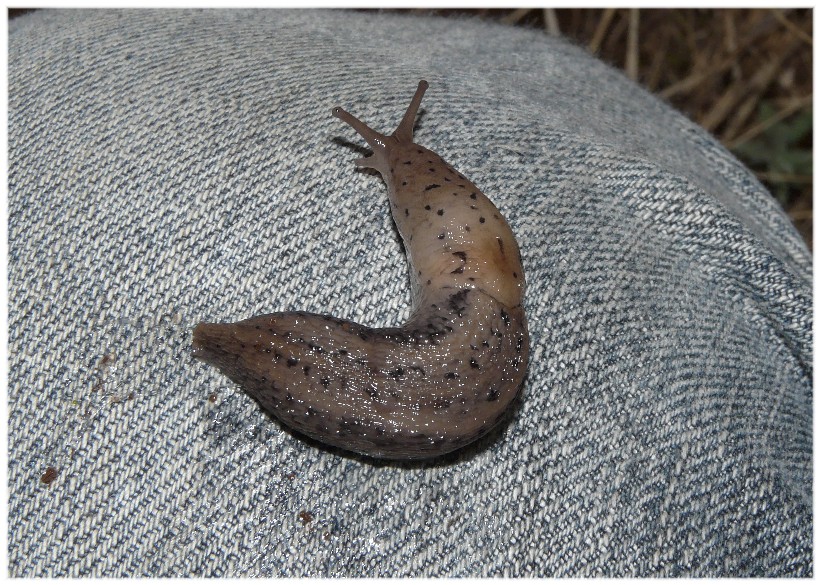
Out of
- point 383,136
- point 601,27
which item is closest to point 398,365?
point 383,136

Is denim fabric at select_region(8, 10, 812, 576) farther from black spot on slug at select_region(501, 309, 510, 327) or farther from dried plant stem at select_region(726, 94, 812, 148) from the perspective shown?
dried plant stem at select_region(726, 94, 812, 148)

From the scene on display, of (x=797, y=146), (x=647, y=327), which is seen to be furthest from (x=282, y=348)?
(x=797, y=146)

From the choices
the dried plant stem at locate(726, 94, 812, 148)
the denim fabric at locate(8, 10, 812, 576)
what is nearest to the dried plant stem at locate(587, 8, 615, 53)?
the dried plant stem at locate(726, 94, 812, 148)

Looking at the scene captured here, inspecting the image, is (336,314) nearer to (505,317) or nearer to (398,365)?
(398,365)

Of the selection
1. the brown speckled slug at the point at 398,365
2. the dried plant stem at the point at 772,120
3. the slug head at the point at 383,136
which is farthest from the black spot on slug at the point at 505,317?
the dried plant stem at the point at 772,120

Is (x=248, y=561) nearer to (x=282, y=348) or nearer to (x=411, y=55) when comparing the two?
(x=282, y=348)

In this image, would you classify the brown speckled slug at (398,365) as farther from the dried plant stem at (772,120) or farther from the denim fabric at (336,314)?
the dried plant stem at (772,120)
